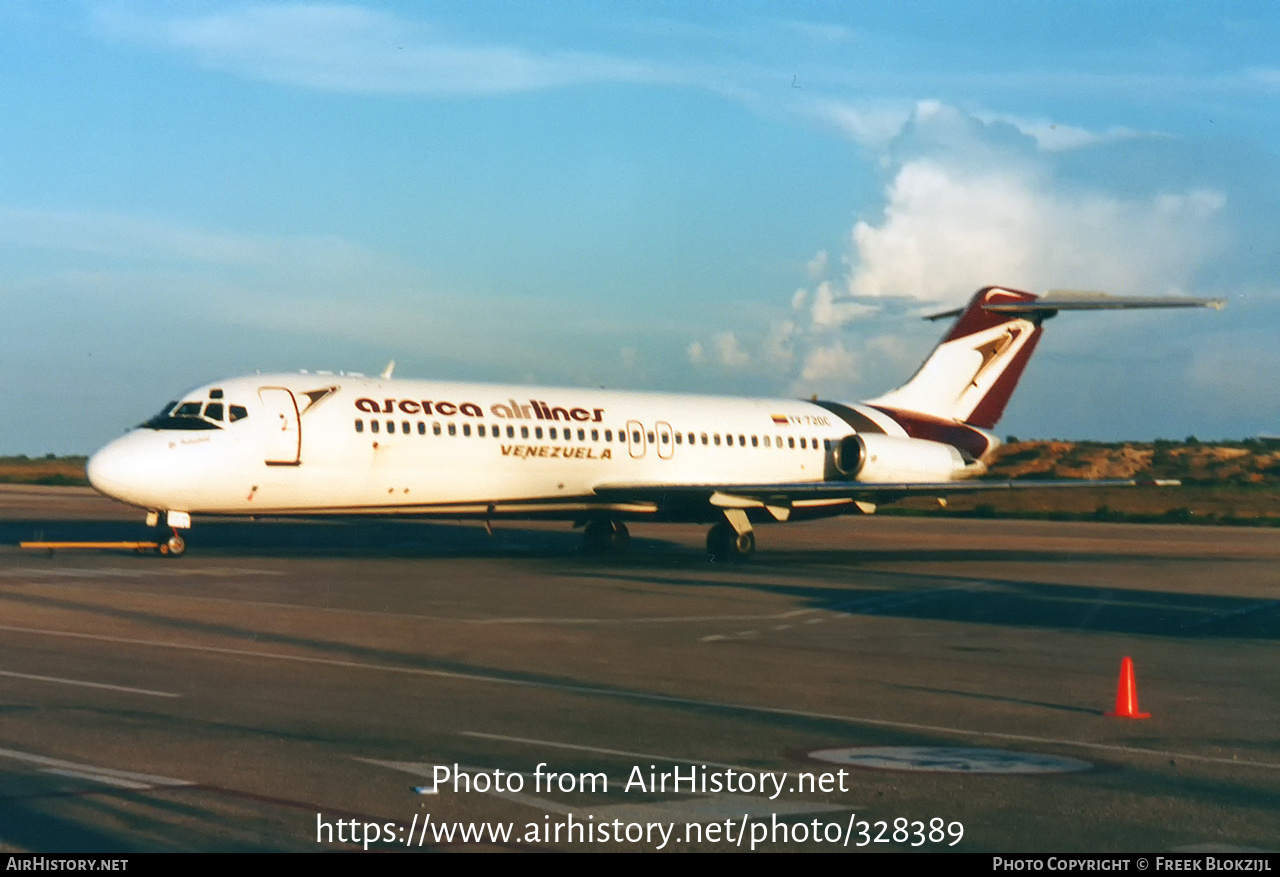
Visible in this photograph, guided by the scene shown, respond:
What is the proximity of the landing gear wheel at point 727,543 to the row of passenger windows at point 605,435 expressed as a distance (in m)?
2.47

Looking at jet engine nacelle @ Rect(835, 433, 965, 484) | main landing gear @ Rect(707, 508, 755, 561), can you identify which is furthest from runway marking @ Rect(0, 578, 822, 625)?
jet engine nacelle @ Rect(835, 433, 965, 484)

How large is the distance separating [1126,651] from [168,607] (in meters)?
11.1

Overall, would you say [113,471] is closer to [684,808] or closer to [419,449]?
[419,449]

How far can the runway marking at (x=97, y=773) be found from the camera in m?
8.22

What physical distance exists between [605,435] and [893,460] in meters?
7.40

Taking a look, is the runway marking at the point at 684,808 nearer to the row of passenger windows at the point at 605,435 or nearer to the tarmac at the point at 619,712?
the tarmac at the point at 619,712

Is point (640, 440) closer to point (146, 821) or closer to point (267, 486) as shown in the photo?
point (267, 486)

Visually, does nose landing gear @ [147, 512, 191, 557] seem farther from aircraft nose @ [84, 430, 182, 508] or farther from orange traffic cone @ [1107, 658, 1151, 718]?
orange traffic cone @ [1107, 658, 1151, 718]

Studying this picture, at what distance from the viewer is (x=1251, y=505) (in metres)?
65.9

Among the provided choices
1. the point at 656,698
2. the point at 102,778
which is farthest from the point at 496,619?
the point at 102,778

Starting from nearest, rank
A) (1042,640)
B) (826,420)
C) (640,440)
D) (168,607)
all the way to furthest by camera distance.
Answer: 1. (1042,640)
2. (168,607)
3. (640,440)
4. (826,420)

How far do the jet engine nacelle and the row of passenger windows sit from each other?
89 cm

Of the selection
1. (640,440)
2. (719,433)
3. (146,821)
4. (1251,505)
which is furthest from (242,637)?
(1251,505)

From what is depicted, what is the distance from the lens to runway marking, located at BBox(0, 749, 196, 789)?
8.22 metres
